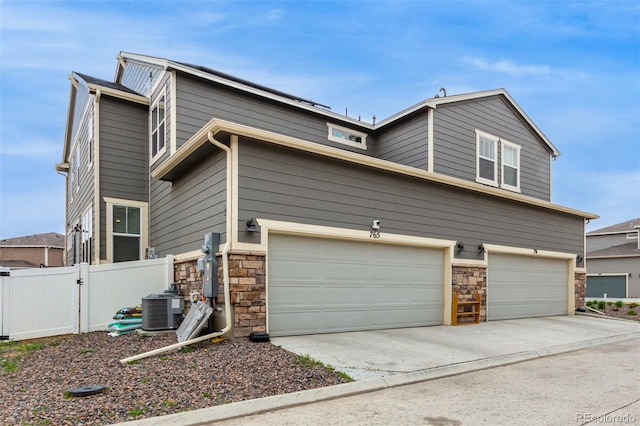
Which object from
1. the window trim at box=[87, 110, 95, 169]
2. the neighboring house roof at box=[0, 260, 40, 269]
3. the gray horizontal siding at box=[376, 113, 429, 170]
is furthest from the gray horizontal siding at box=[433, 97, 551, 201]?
the neighboring house roof at box=[0, 260, 40, 269]

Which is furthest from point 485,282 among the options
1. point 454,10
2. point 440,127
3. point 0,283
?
point 0,283

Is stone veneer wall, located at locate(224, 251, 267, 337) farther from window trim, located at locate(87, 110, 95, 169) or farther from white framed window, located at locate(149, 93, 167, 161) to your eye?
window trim, located at locate(87, 110, 95, 169)

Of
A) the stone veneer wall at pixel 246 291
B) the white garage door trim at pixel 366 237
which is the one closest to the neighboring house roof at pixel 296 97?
the white garage door trim at pixel 366 237

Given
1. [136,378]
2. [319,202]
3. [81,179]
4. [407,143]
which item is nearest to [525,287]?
[407,143]

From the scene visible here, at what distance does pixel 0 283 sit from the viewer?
25.5ft

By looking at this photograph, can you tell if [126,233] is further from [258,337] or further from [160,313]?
[258,337]

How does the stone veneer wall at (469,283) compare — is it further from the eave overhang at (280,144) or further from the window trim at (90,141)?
the window trim at (90,141)

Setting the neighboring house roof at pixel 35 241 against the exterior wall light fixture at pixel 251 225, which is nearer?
the exterior wall light fixture at pixel 251 225

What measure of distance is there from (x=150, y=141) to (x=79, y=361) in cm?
731

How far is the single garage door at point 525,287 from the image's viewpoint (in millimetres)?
11883

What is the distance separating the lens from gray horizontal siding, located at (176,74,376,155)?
34.6 feet

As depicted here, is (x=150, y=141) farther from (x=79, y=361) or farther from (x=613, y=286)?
(x=613, y=286)

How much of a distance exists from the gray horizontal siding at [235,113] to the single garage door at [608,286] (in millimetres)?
21572

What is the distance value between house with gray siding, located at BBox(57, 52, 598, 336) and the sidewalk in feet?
2.48
